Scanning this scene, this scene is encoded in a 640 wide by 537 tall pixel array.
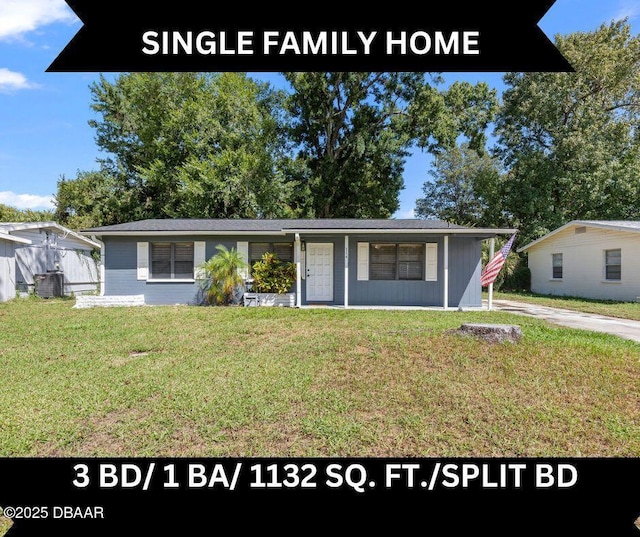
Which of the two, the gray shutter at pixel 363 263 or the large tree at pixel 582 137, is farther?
the large tree at pixel 582 137

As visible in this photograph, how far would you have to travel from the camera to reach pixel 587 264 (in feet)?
47.8

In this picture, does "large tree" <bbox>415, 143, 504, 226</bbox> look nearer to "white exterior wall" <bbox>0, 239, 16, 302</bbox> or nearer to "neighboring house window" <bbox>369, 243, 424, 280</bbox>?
"neighboring house window" <bbox>369, 243, 424, 280</bbox>

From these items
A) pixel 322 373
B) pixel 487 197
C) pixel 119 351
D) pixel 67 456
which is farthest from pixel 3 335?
pixel 487 197

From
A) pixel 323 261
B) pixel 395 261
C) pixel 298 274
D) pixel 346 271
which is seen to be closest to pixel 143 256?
pixel 298 274

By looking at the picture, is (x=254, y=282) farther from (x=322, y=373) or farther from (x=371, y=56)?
(x=371, y=56)

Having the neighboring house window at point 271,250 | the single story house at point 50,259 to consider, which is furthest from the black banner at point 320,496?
the single story house at point 50,259

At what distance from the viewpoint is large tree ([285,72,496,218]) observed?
18.8m

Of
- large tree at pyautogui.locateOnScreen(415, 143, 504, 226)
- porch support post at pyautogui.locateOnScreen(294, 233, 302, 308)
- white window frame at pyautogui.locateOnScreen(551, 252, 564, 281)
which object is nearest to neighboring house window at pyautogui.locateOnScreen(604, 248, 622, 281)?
white window frame at pyautogui.locateOnScreen(551, 252, 564, 281)

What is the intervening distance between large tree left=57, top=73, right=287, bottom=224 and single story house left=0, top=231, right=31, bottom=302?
7291 mm

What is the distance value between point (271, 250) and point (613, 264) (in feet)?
43.5

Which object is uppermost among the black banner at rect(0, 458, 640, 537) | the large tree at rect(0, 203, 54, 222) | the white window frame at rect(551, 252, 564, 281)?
the large tree at rect(0, 203, 54, 222)

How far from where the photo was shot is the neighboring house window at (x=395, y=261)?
35.8 ft

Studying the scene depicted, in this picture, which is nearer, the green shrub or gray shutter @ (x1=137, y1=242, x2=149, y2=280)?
the green shrub

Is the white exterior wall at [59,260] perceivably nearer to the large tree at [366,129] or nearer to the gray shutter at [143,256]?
the gray shutter at [143,256]
